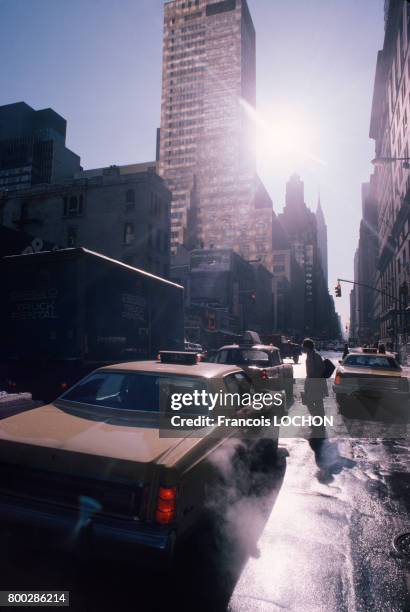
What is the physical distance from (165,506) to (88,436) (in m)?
0.89

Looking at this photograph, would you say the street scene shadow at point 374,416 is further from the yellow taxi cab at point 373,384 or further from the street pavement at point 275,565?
the street pavement at point 275,565

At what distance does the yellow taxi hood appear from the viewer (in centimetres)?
284

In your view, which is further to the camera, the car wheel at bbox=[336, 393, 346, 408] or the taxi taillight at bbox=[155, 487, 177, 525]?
the car wheel at bbox=[336, 393, 346, 408]

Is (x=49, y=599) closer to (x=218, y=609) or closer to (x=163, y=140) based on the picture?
(x=218, y=609)

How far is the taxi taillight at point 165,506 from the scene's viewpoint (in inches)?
103

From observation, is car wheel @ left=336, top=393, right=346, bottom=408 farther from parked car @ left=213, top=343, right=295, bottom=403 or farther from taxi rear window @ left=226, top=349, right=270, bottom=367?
taxi rear window @ left=226, top=349, right=270, bottom=367

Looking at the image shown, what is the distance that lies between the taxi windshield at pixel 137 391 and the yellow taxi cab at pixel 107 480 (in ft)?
1.01

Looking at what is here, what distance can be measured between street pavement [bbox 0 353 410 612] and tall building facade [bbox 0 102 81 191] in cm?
12251

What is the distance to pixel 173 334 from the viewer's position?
12.5m

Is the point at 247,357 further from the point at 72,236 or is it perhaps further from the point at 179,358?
the point at 72,236

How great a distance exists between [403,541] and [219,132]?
15543 cm

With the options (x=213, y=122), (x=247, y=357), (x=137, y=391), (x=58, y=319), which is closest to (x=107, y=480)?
(x=137, y=391)

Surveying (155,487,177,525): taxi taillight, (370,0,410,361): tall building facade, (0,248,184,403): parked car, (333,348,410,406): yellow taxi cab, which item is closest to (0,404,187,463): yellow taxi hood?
(155,487,177,525): taxi taillight

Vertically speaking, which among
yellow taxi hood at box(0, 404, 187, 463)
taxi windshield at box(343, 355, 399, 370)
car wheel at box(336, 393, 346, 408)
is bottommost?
car wheel at box(336, 393, 346, 408)
